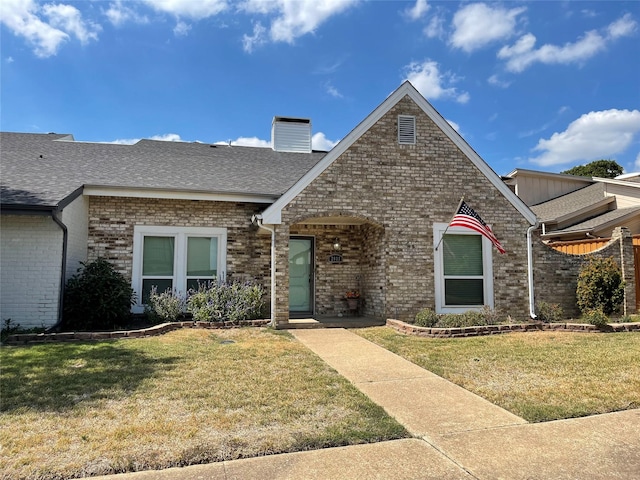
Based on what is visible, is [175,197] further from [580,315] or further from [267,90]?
[580,315]

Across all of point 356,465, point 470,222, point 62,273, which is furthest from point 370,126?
point 356,465

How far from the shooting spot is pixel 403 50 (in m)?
11.8

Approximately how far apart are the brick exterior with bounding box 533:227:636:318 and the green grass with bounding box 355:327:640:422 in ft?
9.05

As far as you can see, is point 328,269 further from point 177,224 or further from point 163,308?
point 163,308

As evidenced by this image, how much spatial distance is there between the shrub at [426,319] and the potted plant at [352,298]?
8.49 ft

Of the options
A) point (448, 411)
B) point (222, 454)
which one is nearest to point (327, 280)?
point (448, 411)

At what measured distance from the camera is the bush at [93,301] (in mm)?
9477

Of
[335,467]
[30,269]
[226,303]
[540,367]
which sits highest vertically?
[30,269]

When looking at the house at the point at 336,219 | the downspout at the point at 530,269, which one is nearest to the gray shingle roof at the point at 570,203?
the downspout at the point at 530,269

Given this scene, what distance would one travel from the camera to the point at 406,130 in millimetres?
11422

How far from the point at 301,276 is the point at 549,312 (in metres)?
6.70

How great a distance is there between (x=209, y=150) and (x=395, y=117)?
7.31 metres

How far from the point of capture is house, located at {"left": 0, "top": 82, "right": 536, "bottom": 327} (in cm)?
1073

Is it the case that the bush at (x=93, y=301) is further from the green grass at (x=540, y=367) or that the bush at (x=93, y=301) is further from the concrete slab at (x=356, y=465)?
the concrete slab at (x=356, y=465)
